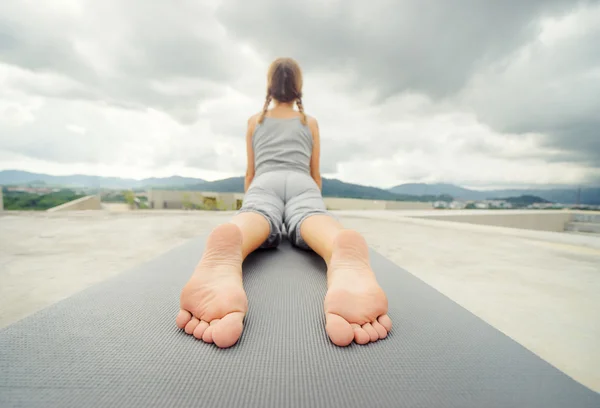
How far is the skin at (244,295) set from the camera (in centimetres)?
53

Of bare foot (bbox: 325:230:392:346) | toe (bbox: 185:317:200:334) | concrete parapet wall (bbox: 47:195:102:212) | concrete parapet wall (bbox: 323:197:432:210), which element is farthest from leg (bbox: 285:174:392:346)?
concrete parapet wall (bbox: 323:197:432:210)

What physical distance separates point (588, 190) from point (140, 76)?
36.8 ft

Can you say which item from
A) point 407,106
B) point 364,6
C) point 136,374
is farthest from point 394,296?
point 407,106

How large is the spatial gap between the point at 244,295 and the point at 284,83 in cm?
105

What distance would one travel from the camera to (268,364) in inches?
18.1

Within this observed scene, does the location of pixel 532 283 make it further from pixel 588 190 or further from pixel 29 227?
pixel 588 190

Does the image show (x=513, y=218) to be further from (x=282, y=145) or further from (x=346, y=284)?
(x=346, y=284)

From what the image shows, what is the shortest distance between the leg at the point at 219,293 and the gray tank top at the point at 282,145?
1.50 feet

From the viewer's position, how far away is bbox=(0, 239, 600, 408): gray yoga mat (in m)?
0.39

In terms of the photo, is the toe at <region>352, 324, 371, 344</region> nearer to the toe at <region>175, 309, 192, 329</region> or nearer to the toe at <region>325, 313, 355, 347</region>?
the toe at <region>325, 313, 355, 347</region>

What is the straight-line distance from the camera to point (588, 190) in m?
6.72

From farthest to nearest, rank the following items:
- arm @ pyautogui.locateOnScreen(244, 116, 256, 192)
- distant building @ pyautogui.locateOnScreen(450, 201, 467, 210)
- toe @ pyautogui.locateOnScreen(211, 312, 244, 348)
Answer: distant building @ pyautogui.locateOnScreen(450, 201, 467, 210), arm @ pyautogui.locateOnScreen(244, 116, 256, 192), toe @ pyautogui.locateOnScreen(211, 312, 244, 348)

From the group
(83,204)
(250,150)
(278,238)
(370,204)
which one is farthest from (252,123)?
(370,204)

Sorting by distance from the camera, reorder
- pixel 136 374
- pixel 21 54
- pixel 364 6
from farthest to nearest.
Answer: pixel 21 54, pixel 364 6, pixel 136 374
